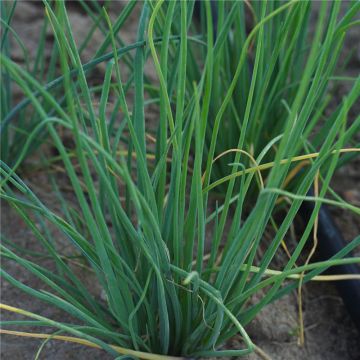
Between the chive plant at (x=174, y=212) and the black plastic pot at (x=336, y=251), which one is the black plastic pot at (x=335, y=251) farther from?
the chive plant at (x=174, y=212)

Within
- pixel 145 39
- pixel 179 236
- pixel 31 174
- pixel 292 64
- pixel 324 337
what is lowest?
pixel 324 337

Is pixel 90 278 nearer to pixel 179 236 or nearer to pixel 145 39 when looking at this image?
pixel 179 236

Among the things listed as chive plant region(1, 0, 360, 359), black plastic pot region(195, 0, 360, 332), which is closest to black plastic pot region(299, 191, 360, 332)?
black plastic pot region(195, 0, 360, 332)

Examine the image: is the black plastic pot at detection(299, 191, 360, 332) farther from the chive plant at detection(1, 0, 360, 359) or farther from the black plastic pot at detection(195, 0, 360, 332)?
the chive plant at detection(1, 0, 360, 359)

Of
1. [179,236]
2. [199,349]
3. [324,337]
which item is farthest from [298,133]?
[324,337]

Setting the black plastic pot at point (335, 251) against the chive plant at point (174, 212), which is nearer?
the chive plant at point (174, 212)

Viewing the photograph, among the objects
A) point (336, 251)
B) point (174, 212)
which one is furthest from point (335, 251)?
point (174, 212)

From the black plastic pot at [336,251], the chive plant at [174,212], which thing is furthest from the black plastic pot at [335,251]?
the chive plant at [174,212]

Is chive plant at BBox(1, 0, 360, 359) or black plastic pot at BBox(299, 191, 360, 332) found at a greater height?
chive plant at BBox(1, 0, 360, 359)

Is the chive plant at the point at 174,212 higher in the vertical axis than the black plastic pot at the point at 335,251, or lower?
higher

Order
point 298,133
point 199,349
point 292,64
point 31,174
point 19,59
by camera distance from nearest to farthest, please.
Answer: point 298,133 < point 199,349 < point 292,64 < point 31,174 < point 19,59

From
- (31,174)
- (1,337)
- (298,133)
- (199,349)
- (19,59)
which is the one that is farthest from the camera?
(19,59)
